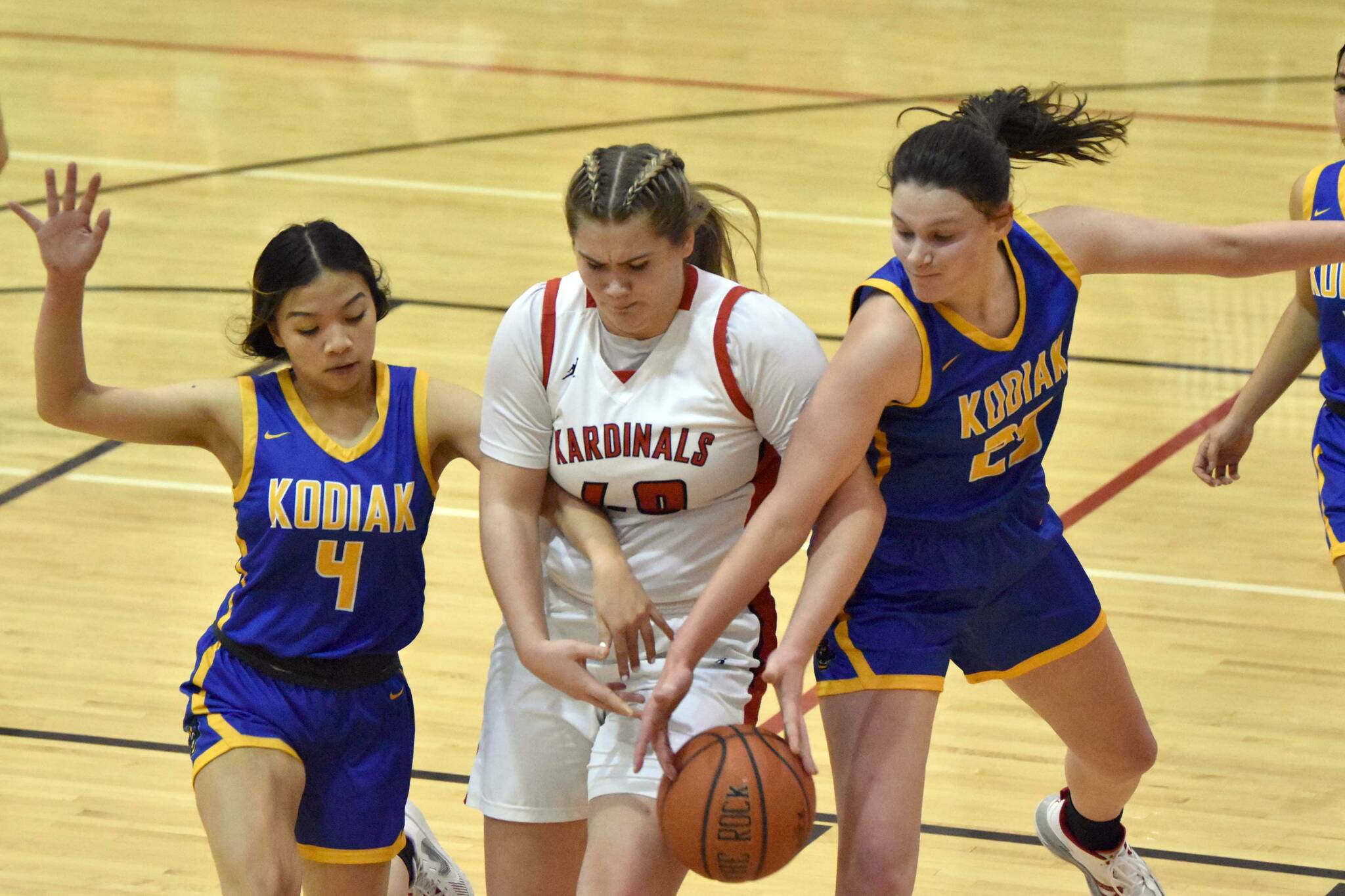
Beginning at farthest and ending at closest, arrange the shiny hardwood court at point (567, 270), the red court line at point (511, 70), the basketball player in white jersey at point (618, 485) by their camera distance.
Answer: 1. the red court line at point (511, 70)
2. the shiny hardwood court at point (567, 270)
3. the basketball player in white jersey at point (618, 485)

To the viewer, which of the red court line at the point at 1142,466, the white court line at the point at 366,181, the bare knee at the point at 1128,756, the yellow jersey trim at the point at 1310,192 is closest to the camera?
the bare knee at the point at 1128,756

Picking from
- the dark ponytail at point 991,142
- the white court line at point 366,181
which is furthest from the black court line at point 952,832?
the white court line at point 366,181

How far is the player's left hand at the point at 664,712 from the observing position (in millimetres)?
3139

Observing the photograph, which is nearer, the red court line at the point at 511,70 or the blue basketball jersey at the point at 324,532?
the blue basketball jersey at the point at 324,532

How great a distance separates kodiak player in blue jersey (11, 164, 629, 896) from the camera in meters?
3.46

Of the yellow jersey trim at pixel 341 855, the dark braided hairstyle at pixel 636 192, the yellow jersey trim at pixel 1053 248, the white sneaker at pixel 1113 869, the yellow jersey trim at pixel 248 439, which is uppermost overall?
the dark braided hairstyle at pixel 636 192

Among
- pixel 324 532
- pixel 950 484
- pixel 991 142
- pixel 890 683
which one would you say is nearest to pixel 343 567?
pixel 324 532

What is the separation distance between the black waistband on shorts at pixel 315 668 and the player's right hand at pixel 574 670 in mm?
452

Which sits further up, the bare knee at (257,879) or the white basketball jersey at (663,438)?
the white basketball jersey at (663,438)

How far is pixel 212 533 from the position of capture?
6.39 metres

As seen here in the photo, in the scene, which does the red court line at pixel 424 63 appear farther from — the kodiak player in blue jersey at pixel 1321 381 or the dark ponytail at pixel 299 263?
the dark ponytail at pixel 299 263

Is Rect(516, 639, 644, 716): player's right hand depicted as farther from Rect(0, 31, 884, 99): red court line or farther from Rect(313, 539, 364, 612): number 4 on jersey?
Rect(0, 31, 884, 99): red court line

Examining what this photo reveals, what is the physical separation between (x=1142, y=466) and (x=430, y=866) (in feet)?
12.9

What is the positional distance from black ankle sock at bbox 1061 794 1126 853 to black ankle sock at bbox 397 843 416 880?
4.69 ft
